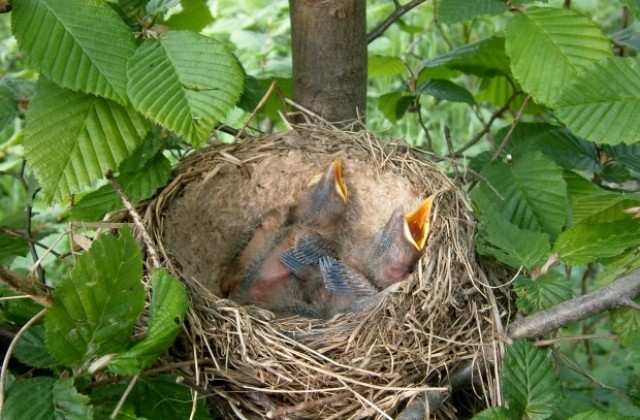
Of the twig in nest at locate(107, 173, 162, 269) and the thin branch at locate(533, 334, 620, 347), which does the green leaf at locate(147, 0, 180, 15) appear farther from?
the thin branch at locate(533, 334, 620, 347)

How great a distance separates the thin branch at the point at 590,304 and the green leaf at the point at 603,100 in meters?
0.24

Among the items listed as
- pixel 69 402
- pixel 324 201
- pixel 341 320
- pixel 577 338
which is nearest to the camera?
pixel 69 402

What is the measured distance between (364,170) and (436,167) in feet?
0.68

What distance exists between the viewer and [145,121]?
1.32 m

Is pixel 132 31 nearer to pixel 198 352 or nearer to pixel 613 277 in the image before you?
pixel 198 352

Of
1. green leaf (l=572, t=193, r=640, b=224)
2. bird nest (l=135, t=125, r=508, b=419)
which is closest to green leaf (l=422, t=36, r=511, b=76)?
bird nest (l=135, t=125, r=508, b=419)

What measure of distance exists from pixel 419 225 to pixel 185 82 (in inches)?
23.9

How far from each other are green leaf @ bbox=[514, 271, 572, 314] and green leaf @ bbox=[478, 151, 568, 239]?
21 centimetres

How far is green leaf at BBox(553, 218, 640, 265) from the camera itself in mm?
1260

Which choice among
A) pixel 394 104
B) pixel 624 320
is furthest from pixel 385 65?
pixel 624 320

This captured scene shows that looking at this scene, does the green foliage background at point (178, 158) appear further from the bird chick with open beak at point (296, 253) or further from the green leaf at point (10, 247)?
the bird chick with open beak at point (296, 253)

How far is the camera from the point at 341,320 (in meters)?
1.48

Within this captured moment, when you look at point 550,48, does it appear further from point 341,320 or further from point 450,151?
point 341,320

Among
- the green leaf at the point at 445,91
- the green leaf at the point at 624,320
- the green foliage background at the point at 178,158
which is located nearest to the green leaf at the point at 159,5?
the green foliage background at the point at 178,158
